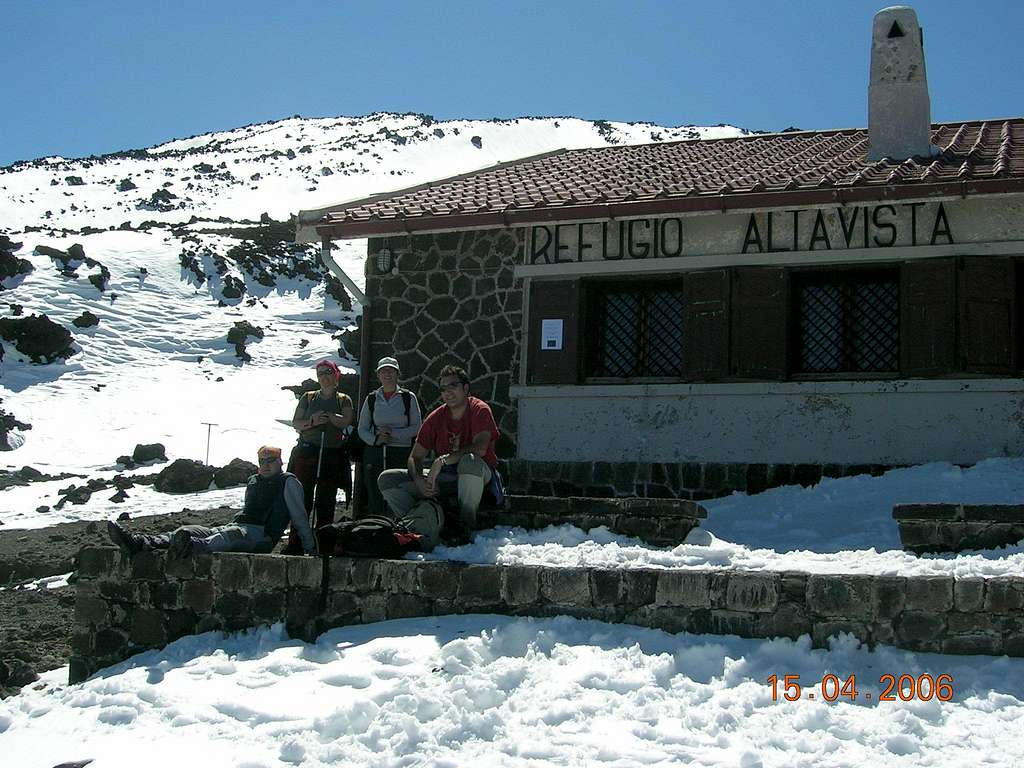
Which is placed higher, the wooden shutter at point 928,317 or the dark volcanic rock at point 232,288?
the dark volcanic rock at point 232,288

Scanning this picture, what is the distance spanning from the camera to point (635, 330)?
39.1ft

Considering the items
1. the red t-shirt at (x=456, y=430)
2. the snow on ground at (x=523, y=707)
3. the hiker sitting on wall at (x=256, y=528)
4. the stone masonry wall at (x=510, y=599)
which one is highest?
the red t-shirt at (x=456, y=430)

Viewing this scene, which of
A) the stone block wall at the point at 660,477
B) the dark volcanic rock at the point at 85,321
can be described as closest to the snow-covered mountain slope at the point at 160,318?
the dark volcanic rock at the point at 85,321

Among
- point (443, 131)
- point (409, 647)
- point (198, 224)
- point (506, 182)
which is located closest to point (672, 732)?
point (409, 647)

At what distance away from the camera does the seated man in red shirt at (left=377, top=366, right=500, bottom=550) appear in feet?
29.0

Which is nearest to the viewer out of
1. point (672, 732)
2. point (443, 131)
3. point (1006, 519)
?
point (672, 732)

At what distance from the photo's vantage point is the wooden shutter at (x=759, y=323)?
11.1m

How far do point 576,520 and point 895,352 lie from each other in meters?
3.62

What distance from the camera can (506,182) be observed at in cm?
1420

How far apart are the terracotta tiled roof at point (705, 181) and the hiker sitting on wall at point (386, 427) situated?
8.76ft

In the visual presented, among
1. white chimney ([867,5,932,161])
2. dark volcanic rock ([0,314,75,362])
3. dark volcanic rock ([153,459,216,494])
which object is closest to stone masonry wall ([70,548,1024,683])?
white chimney ([867,5,932,161])

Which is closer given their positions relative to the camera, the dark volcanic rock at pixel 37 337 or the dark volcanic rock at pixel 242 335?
the dark volcanic rock at pixel 37 337

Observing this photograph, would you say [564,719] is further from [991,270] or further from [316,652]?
[991,270]

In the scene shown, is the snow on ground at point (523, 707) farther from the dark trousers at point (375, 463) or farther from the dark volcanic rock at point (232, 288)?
the dark volcanic rock at point (232, 288)
